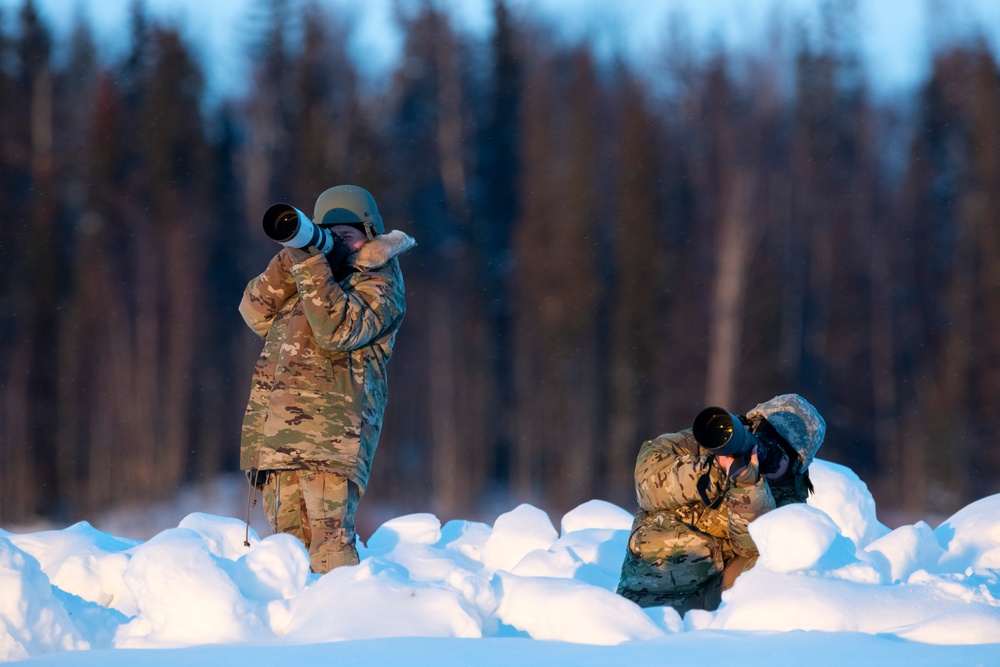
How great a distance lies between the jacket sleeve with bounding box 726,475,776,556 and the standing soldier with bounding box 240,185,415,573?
117 cm

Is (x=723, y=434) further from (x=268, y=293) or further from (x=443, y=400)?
(x=443, y=400)

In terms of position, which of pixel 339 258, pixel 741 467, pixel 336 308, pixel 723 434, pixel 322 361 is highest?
pixel 339 258

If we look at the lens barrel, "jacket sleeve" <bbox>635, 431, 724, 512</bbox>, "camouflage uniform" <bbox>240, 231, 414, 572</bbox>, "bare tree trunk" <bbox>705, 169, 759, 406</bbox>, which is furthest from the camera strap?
"bare tree trunk" <bbox>705, 169, 759, 406</bbox>

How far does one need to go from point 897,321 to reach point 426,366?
21.7 ft

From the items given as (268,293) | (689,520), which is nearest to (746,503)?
(689,520)

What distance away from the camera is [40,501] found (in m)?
15.1

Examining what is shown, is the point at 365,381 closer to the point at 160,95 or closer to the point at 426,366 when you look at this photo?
the point at 426,366

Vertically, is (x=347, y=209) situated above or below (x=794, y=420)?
above

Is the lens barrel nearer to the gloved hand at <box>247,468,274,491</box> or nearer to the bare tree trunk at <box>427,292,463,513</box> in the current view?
the gloved hand at <box>247,468,274,491</box>

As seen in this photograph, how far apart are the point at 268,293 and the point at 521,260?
12837 mm

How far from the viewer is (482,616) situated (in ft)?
9.12

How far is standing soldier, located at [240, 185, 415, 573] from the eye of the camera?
140 inches

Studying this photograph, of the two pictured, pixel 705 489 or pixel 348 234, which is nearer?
pixel 705 489

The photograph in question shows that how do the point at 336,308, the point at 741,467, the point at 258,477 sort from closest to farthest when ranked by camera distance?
the point at 741,467 < the point at 336,308 < the point at 258,477
